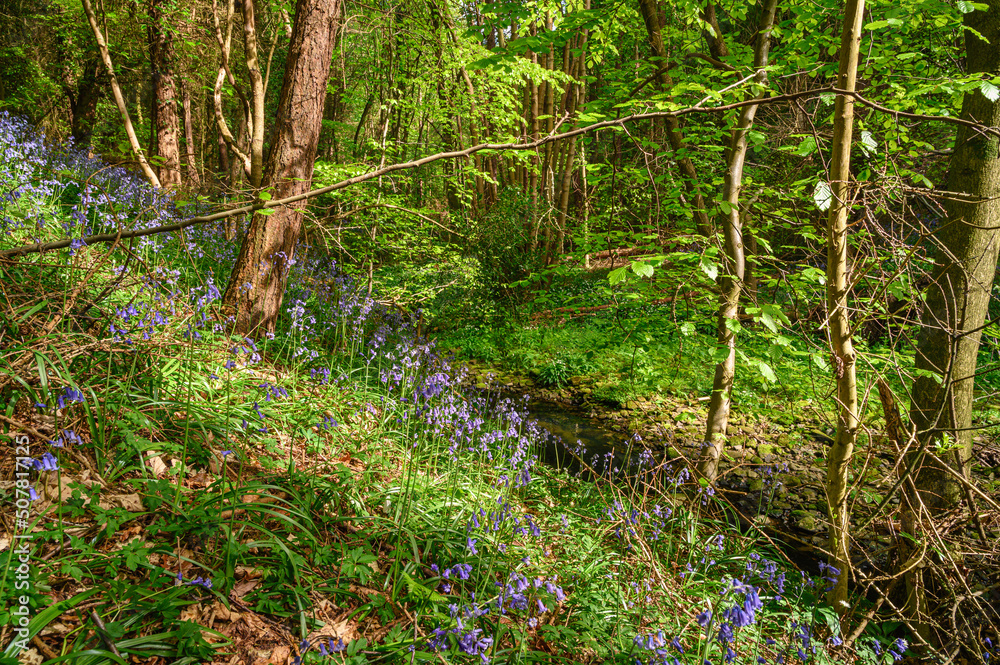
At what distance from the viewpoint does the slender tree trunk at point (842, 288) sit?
2.28 meters

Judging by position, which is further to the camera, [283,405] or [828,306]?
[283,405]

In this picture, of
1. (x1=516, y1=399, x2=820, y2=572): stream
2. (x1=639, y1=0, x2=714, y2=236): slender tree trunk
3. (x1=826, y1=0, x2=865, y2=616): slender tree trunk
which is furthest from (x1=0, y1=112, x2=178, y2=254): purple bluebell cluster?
(x1=639, y1=0, x2=714, y2=236): slender tree trunk

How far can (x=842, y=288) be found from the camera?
2379 millimetres

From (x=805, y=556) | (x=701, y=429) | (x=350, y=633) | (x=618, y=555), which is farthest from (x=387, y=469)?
(x=701, y=429)

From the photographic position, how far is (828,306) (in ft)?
7.87

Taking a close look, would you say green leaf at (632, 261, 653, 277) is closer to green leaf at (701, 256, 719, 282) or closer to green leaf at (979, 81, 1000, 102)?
green leaf at (701, 256, 719, 282)

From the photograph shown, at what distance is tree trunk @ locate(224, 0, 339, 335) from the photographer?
154 inches

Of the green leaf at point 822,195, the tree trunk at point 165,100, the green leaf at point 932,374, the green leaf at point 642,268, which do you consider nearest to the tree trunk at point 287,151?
the green leaf at point 642,268

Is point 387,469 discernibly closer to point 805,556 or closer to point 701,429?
point 805,556

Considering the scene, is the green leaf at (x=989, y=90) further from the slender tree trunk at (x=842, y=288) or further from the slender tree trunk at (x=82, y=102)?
the slender tree trunk at (x=82, y=102)

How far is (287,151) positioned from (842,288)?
409cm

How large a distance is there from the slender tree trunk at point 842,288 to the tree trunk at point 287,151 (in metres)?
3.70

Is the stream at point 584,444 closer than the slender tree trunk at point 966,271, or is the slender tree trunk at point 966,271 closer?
the slender tree trunk at point 966,271

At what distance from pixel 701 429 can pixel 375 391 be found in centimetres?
430
